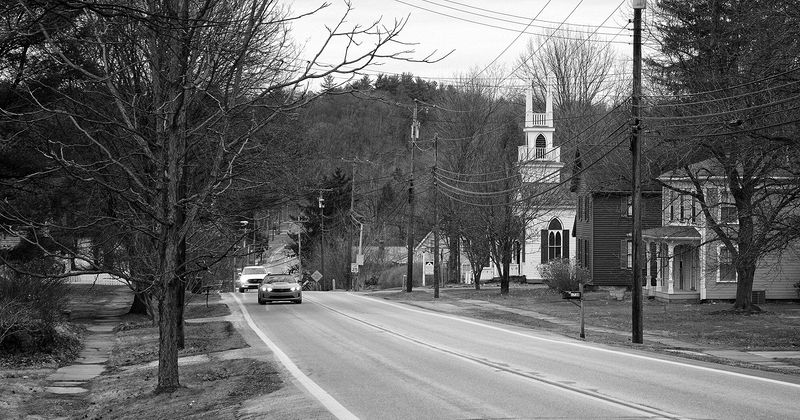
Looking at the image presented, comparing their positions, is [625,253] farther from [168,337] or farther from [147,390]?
[168,337]

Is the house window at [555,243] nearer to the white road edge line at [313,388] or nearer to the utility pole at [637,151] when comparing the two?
the utility pole at [637,151]

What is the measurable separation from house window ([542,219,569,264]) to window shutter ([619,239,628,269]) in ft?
50.8

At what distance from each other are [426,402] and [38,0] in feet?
21.4

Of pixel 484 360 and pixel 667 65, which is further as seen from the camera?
pixel 667 65

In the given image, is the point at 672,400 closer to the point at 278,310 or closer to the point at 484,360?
the point at 484,360

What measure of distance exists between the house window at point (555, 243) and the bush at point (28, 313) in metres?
48.0

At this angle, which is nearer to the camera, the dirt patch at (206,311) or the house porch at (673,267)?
the dirt patch at (206,311)

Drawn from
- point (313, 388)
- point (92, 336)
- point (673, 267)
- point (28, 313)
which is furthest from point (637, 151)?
point (673, 267)

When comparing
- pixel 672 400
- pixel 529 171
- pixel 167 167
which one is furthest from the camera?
pixel 529 171

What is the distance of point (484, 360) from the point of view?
16141 millimetres

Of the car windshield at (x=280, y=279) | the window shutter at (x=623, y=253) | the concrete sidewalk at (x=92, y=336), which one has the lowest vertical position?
the concrete sidewalk at (x=92, y=336)

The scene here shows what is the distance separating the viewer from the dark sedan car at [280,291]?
130ft

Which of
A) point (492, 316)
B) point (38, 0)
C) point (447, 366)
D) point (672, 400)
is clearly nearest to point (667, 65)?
point (492, 316)

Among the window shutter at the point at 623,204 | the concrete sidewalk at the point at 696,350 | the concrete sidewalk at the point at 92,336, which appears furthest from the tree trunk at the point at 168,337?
the window shutter at the point at 623,204
